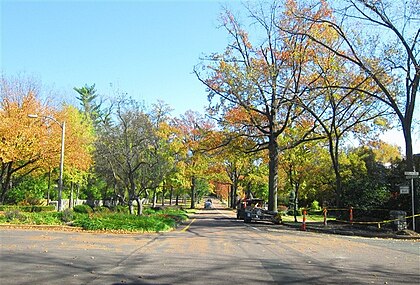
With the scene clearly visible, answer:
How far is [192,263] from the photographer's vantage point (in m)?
10.5

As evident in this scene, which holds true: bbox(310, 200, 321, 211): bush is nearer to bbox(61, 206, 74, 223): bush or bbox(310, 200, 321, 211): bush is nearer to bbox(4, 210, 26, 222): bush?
bbox(61, 206, 74, 223): bush

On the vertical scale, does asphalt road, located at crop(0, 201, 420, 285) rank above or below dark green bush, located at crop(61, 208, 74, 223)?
below

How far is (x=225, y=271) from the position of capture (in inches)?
375

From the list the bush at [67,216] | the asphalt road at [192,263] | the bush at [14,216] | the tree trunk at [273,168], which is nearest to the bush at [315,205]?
the tree trunk at [273,168]

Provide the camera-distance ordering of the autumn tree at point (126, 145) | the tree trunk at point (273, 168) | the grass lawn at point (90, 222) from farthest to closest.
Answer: the tree trunk at point (273, 168), the autumn tree at point (126, 145), the grass lawn at point (90, 222)

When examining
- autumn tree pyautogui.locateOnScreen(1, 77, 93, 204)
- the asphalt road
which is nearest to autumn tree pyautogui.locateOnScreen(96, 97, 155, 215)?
autumn tree pyautogui.locateOnScreen(1, 77, 93, 204)

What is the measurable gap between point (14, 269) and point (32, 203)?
30719 mm

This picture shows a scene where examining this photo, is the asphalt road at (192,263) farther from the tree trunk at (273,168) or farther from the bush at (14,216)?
the tree trunk at (273,168)

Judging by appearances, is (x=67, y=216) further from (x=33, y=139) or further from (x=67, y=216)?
(x=33, y=139)

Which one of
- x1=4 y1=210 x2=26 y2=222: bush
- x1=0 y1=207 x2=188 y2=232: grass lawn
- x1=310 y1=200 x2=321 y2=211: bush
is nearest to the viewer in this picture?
x1=0 y1=207 x2=188 y2=232: grass lawn

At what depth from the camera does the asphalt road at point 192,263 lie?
338 inches

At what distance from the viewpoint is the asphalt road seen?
338 inches

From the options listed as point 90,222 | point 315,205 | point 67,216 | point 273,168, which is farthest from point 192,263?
point 315,205

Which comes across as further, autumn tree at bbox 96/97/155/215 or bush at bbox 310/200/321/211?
bush at bbox 310/200/321/211
